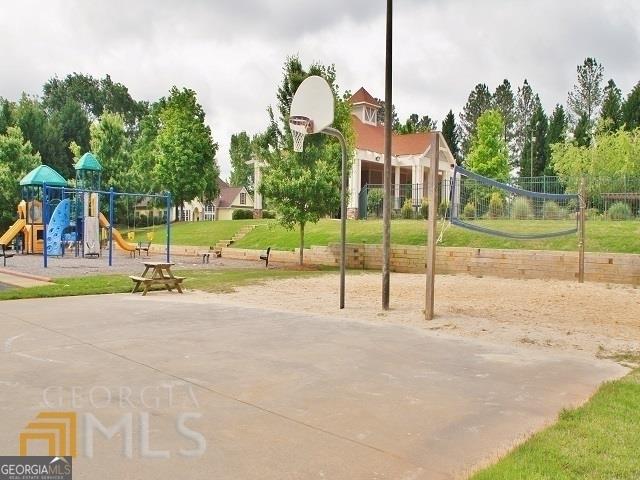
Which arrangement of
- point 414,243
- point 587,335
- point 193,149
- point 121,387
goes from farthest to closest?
point 193,149 → point 414,243 → point 587,335 → point 121,387

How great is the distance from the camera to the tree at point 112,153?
143 feet

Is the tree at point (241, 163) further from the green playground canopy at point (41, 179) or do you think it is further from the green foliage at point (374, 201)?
the green foliage at point (374, 201)

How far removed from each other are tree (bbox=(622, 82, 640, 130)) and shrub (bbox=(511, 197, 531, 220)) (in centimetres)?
3598

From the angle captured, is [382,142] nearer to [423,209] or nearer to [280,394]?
[423,209]

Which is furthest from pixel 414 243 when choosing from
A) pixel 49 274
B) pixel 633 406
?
pixel 633 406

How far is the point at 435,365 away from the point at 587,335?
345 centimetres

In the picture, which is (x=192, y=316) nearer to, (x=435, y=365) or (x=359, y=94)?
(x=435, y=365)

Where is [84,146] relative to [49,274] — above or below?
above

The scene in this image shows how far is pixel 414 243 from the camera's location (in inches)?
835

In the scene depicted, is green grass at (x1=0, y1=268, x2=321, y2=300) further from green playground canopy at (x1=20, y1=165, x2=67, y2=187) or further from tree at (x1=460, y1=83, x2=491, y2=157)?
tree at (x1=460, y1=83, x2=491, y2=157)

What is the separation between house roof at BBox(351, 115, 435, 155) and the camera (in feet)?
131

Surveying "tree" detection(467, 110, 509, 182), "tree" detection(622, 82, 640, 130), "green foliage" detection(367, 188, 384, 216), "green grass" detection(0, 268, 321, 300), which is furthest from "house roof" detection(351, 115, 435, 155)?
"green grass" detection(0, 268, 321, 300)

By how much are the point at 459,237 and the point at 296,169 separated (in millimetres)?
6688

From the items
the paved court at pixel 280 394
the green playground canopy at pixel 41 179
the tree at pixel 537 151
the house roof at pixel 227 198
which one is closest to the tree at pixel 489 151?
the tree at pixel 537 151
